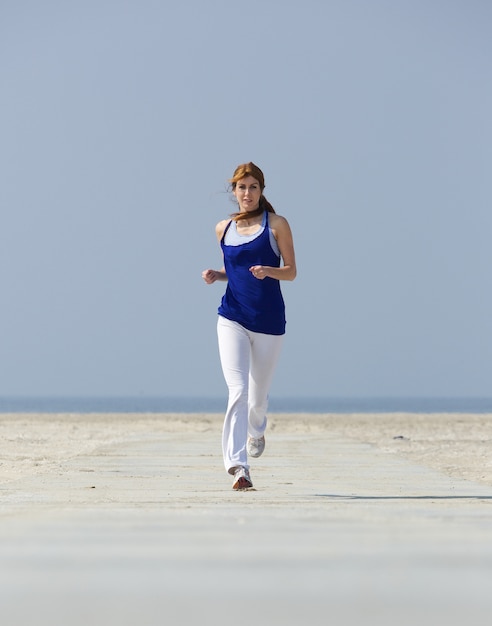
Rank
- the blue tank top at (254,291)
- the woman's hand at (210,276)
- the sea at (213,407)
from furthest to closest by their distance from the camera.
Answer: the sea at (213,407)
the woman's hand at (210,276)
the blue tank top at (254,291)

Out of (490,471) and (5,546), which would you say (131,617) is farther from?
(490,471)

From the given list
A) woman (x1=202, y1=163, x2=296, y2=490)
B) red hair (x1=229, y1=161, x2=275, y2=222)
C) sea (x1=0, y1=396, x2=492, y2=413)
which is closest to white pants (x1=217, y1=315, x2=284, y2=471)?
woman (x1=202, y1=163, x2=296, y2=490)

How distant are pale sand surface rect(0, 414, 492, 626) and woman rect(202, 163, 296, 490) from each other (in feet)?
1.58

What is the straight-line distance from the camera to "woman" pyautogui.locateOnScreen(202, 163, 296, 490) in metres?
6.44

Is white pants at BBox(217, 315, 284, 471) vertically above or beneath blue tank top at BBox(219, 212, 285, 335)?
beneath

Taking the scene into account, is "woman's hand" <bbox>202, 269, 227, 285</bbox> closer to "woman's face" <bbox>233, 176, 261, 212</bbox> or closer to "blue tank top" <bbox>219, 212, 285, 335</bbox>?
"blue tank top" <bbox>219, 212, 285, 335</bbox>

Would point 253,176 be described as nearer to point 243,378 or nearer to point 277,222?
point 277,222

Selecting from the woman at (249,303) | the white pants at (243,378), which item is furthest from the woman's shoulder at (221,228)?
the white pants at (243,378)

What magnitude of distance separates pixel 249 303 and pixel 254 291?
0.24 feet

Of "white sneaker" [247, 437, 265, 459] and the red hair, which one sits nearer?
the red hair

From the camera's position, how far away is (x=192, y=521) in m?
4.36

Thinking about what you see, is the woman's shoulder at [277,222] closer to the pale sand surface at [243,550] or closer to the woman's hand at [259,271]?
the woman's hand at [259,271]

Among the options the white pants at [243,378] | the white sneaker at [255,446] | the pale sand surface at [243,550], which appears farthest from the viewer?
the white sneaker at [255,446]

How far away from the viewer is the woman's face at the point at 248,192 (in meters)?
6.62
